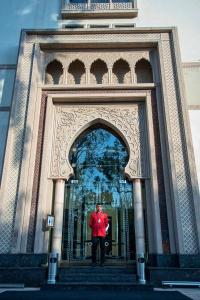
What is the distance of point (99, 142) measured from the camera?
805 centimetres

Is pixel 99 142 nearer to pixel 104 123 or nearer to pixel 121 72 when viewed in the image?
pixel 104 123

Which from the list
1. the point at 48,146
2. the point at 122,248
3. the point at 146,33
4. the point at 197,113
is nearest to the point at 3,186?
the point at 48,146

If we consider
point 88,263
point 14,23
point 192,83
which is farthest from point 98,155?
point 14,23

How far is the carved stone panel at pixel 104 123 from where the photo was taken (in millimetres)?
7164

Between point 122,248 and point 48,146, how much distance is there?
3260 millimetres

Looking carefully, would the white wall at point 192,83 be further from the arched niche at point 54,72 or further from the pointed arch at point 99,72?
the arched niche at point 54,72

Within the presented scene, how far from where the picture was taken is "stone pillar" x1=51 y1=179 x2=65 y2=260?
6.57 metres

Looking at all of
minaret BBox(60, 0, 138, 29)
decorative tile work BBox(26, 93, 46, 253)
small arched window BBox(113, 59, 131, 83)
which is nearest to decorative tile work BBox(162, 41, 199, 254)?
small arched window BBox(113, 59, 131, 83)

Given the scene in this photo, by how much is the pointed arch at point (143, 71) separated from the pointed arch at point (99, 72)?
98 cm

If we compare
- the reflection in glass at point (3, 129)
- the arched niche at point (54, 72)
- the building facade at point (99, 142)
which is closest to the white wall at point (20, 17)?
the building facade at point (99, 142)

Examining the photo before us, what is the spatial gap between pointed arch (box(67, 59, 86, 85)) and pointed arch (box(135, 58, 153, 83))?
5.46ft

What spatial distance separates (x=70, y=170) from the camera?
23.3 ft

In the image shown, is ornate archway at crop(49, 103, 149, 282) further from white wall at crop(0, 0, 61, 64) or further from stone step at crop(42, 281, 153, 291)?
white wall at crop(0, 0, 61, 64)

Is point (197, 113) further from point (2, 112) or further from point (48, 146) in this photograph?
point (2, 112)
